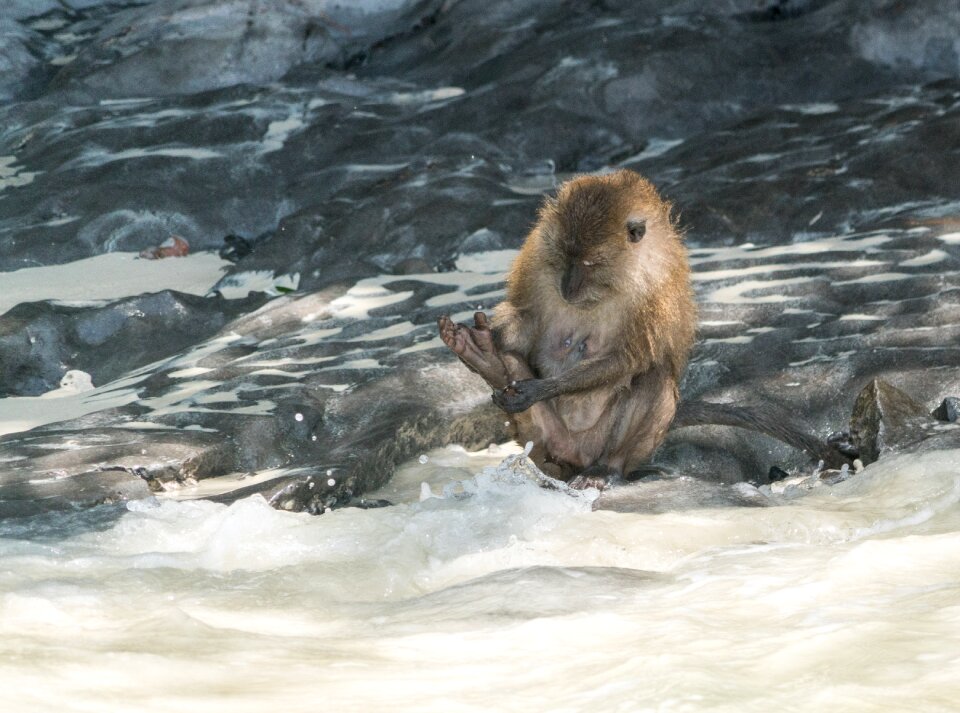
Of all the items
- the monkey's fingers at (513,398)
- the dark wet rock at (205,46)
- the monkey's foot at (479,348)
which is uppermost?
the dark wet rock at (205,46)

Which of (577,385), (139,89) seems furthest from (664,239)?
(139,89)

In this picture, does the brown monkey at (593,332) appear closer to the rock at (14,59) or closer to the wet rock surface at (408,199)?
the wet rock surface at (408,199)

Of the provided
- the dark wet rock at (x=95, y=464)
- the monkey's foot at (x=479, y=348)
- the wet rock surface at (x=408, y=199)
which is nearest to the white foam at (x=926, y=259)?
the wet rock surface at (x=408, y=199)

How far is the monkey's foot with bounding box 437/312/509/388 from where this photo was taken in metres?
5.18

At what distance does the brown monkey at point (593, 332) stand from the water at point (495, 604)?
486 millimetres

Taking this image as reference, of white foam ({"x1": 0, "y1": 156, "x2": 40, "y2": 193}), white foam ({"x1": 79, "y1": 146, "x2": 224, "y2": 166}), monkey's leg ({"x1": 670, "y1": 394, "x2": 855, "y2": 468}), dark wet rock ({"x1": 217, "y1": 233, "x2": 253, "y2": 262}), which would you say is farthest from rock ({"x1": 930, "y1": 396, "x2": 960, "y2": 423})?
white foam ({"x1": 0, "y1": 156, "x2": 40, "y2": 193})

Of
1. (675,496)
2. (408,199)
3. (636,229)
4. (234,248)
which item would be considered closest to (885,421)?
(675,496)

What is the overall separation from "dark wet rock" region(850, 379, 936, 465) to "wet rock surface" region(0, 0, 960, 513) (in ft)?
0.15

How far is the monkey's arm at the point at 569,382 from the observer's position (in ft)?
16.9

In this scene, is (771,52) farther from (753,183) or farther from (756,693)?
(756,693)

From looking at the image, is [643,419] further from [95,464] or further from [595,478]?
[95,464]

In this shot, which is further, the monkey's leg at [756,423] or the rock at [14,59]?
the rock at [14,59]

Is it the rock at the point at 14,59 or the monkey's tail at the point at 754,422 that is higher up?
the rock at the point at 14,59

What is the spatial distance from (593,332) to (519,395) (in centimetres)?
47
